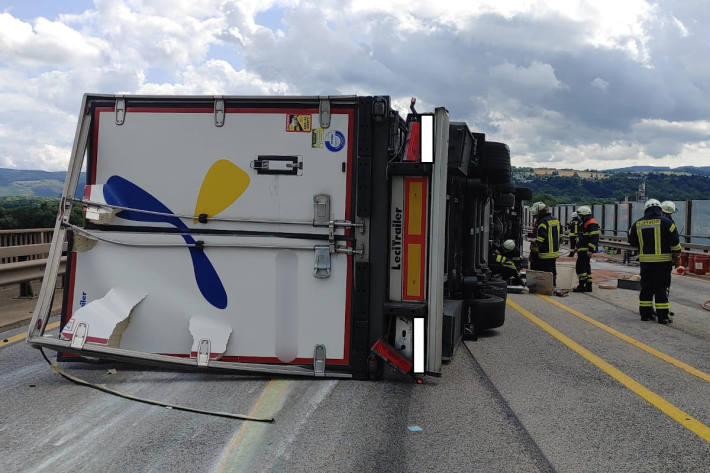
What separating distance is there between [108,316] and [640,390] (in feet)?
14.7

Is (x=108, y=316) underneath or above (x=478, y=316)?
above

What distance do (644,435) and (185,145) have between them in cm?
414

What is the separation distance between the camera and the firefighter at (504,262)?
480 inches

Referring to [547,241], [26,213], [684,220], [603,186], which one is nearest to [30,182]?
[603,186]

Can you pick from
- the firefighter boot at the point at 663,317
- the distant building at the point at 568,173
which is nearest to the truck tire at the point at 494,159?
the firefighter boot at the point at 663,317

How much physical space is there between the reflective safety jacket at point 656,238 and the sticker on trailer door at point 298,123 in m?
6.63

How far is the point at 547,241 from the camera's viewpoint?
13305 millimetres

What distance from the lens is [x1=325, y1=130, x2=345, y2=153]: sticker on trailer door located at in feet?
17.8

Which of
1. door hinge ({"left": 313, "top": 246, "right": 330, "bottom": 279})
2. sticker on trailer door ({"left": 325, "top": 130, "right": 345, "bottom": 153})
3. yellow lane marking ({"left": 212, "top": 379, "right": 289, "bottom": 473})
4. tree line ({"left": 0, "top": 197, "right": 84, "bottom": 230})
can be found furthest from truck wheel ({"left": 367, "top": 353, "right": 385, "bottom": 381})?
tree line ({"left": 0, "top": 197, "right": 84, "bottom": 230})

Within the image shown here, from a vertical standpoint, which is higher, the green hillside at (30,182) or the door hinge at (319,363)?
the green hillside at (30,182)

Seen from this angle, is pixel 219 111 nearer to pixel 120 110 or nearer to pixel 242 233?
pixel 120 110

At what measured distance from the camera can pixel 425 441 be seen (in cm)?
409

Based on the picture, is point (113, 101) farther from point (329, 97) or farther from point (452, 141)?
point (452, 141)

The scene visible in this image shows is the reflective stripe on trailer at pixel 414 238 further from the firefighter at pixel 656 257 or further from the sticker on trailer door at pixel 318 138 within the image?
the firefighter at pixel 656 257
